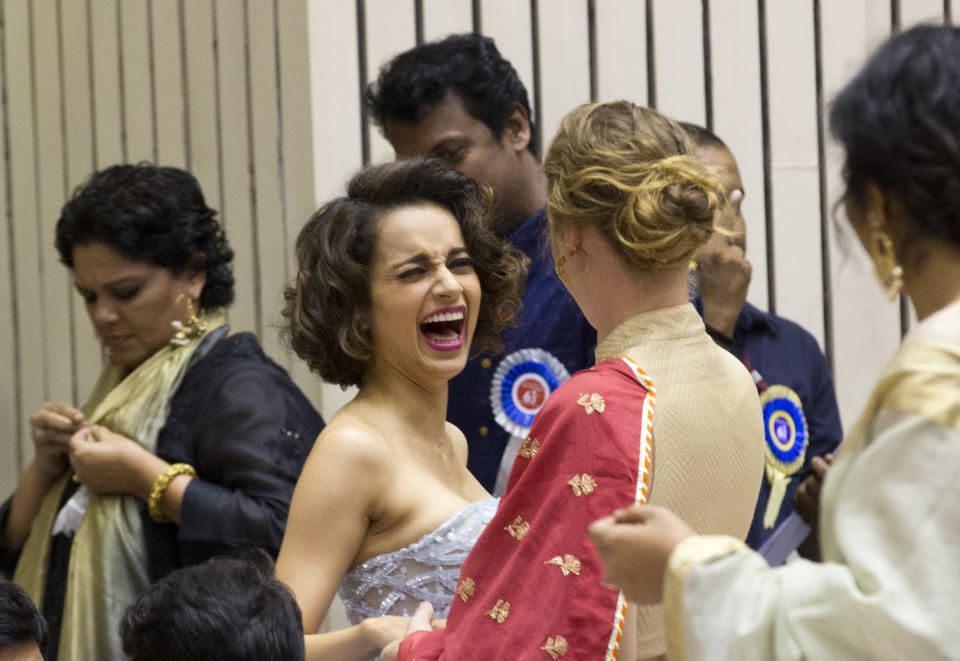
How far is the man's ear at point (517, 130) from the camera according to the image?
3164mm

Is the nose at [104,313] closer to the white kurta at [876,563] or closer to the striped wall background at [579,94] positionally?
the striped wall background at [579,94]

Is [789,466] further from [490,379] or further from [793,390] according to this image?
[490,379]

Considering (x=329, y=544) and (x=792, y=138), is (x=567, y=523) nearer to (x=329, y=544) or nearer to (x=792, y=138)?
(x=329, y=544)

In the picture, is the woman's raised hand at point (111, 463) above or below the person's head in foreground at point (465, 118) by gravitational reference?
below

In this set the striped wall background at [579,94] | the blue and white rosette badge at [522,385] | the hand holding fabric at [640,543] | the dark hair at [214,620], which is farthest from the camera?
the striped wall background at [579,94]

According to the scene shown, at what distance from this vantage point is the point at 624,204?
68.0 inches

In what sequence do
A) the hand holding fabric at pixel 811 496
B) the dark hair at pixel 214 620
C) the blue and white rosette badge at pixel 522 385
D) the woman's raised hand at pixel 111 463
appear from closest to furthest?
the dark hair at pixel 214 620, the hand holding fabric at pixel 811 496, the blue and white rosette badge at pixel 522 385, the woman's raised hand at pixel 111 463

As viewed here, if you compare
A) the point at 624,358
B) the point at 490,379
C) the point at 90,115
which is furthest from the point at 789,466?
the point at 90,115

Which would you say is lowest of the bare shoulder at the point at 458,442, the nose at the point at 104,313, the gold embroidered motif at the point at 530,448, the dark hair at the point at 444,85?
the bare shoulder at the point at 458,442

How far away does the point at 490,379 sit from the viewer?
118 inches

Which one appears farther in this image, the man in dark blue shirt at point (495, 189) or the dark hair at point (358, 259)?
the man in dark blue shirt at point (495, 189)

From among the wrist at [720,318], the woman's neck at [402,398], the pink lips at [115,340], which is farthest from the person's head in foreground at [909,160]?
the pink lips at [115,340]

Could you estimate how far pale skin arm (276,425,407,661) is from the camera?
2141 millimetres

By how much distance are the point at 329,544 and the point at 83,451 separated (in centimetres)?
112
